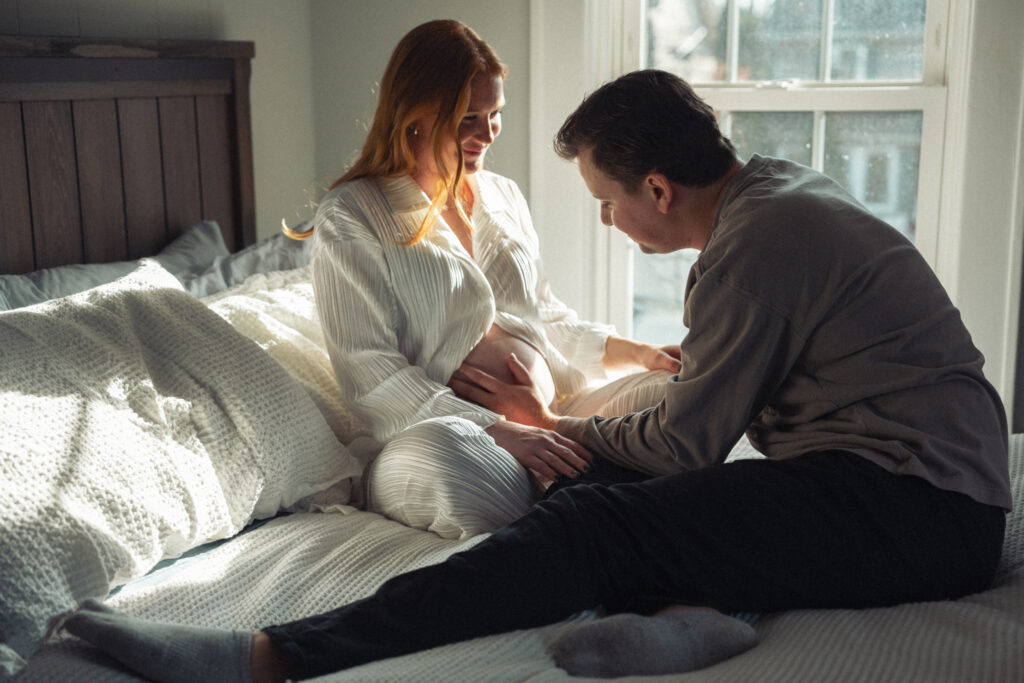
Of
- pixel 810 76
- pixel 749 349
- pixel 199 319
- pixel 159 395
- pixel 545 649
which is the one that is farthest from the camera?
pixel 810 76

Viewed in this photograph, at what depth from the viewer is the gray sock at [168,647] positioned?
43.6 inches

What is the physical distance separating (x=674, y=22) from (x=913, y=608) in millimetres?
1985

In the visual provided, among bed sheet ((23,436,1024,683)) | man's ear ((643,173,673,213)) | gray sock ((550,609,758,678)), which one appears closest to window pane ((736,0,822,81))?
man's ear ((643,173,673,213))

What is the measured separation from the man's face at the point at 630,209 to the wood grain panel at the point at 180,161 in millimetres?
1098

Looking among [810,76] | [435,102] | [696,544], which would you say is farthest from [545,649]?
[810,76]

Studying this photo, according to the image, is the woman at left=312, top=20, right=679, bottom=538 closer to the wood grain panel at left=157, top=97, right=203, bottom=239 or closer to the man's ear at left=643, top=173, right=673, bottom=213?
the man's ear at left=643, top=173, right=673, bottom=213

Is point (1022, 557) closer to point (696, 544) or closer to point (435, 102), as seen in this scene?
point (696, 544)

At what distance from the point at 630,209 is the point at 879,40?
1.42 meters

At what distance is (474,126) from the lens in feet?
6.25

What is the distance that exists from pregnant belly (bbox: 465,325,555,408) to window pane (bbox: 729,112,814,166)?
1.12m

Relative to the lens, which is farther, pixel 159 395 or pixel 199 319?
pixel 199 319

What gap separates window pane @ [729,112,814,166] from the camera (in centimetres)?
273

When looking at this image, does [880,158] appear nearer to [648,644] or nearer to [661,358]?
[661,358]

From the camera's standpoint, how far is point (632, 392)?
1.89 metres
